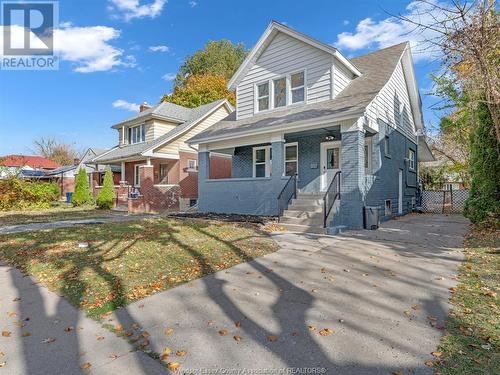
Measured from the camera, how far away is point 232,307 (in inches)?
153

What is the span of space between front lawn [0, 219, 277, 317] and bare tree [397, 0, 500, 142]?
20.5 feet

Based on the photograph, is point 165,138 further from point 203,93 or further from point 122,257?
point 203,93

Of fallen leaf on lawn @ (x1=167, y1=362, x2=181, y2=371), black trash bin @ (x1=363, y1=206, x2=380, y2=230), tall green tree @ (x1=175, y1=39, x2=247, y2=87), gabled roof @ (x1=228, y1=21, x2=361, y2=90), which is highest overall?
tall green tree @ (x1=175, y1=39, x2=247, y2=87)

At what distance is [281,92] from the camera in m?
13.4

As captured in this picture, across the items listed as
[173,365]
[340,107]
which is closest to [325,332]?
[173,365]

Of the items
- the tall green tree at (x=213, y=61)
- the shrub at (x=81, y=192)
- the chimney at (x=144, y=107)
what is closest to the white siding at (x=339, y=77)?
the shrub at (x=81, y=192)

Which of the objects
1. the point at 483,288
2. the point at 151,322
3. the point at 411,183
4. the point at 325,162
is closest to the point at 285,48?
the point at 325,162

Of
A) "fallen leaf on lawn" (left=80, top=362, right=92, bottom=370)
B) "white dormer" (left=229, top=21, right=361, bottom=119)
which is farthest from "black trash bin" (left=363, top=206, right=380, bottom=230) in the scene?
"fallen leaf on lawn" (left=80, top=362, right=92, bottom=370)

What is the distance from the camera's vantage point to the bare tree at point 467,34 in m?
6.73

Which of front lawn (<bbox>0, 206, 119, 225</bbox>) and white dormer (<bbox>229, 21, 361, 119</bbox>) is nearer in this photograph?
white dormer (<bbox>229, 21, 361, 119</bbox>)

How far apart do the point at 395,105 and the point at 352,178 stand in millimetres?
6255

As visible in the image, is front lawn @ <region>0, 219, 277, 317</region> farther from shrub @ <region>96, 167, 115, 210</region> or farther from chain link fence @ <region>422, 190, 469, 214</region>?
chain link fence @ <region>422, 190, 469, 214</region>

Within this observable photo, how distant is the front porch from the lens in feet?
32.4

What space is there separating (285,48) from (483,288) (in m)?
11.7
